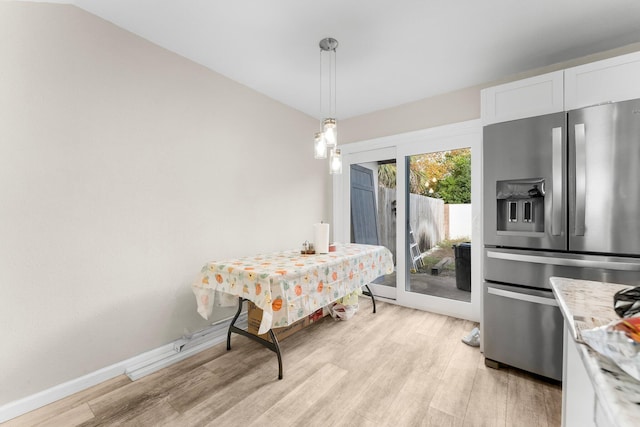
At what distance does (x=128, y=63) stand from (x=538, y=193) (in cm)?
309

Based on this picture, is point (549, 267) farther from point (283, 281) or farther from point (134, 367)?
point (134, 367)

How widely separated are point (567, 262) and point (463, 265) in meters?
1.25

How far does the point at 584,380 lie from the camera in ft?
2.49

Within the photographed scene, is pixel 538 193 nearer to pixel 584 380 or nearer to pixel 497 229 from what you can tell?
pixel 497 229

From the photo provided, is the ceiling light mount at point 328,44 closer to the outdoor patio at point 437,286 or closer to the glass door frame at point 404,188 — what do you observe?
the glass door frame at point 404,188

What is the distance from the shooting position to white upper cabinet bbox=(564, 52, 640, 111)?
1694 millimetres

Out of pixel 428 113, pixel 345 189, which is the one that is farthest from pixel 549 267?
pixel 345 189

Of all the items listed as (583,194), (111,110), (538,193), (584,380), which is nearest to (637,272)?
(583,194)

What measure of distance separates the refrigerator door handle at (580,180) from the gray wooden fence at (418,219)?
1375 mm

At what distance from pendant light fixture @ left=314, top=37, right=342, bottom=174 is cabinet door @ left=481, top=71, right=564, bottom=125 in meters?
1.23

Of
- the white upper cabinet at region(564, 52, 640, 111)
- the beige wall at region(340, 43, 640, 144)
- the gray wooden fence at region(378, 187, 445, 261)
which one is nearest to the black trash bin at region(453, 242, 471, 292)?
the gray wooden fence at region(378, 187, 445, 261)

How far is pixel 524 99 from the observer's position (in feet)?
6.57

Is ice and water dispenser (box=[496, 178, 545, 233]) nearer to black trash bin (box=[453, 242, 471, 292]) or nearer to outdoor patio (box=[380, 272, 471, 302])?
black trash bin (box=[453, 242, 471, 292])

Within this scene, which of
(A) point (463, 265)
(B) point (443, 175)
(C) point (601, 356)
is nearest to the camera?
(C) point (601, 356)
